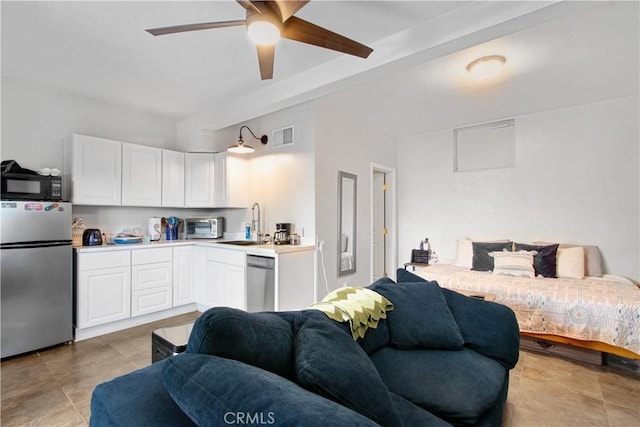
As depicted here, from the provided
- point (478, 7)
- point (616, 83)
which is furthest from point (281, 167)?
point (616, 83)

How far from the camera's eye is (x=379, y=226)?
17.7 feet

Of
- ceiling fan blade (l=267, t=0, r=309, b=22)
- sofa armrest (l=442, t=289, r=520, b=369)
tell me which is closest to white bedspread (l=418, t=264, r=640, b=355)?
sofa armrest (l=442, t=289, r=520, b=369)

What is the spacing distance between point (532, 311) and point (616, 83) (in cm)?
251

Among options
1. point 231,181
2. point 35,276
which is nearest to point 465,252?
point 231,181

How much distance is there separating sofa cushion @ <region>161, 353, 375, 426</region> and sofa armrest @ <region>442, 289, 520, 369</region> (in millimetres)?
1468

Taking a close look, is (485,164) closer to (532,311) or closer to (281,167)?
(532,311)

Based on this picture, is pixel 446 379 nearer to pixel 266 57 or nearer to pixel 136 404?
pixel 136 404

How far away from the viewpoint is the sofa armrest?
1.89m

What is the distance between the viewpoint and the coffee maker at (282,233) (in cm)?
379

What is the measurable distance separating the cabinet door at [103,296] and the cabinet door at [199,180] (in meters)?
1.24

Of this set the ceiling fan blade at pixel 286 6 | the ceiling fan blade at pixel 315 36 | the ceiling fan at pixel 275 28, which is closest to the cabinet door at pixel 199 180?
the ceiling fan at pixel 275 28

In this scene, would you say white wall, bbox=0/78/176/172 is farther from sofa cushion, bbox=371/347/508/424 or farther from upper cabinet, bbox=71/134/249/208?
sofa cushion, bbox=371/347/508/424

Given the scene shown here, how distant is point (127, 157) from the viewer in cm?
377

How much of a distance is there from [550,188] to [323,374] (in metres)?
4.41
